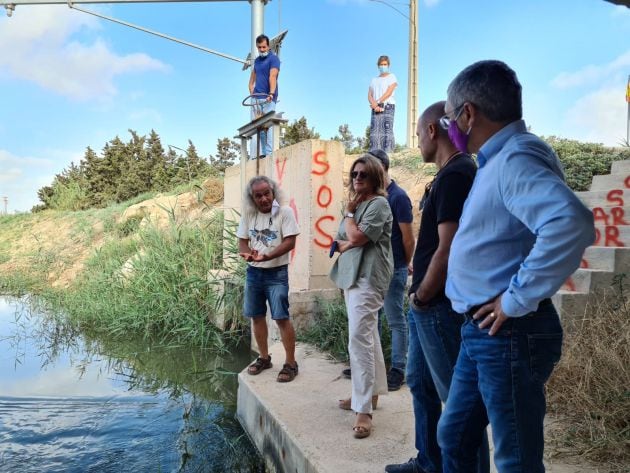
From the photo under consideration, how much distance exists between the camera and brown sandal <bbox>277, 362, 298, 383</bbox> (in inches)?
174

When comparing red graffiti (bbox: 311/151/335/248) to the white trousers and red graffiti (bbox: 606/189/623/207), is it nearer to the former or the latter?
the white trousers

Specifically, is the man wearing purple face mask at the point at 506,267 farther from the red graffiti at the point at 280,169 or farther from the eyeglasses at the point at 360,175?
A: the red graffiti at the point at 280,169

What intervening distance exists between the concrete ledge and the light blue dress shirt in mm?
1600

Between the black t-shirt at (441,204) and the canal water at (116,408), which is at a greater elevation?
the black t-shirt at (441,204)

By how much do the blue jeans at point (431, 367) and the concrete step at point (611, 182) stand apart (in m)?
4.85

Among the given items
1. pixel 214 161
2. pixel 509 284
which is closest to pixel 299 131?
pixel 214 161

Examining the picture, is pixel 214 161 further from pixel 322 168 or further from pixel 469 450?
pixel 469 450

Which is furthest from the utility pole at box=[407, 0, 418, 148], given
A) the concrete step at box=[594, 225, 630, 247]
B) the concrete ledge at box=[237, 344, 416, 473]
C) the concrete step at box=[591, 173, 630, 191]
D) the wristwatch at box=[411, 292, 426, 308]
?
the wristwatch at box=[411, 292, 426, 308]

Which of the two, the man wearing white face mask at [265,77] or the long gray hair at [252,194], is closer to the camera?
the long gray hair at [252,194]

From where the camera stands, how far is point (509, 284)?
1.63 metres

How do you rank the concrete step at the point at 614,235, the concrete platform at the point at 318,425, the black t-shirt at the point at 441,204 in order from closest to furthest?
the black t-shirt at the point at 441,204 < the concrete platform at the point at 318,425 < the concrete step at the point at 614,235

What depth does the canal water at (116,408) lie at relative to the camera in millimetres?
4027

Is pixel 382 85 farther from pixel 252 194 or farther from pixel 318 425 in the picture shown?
pixel 318 425

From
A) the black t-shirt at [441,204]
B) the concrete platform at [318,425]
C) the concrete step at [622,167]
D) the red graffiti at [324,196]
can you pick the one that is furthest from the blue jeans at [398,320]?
the concrete step at [622,167]
